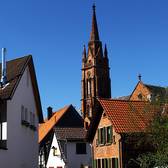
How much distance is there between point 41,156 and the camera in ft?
201

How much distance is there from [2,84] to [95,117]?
1546cm

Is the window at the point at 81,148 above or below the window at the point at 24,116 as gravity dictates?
below

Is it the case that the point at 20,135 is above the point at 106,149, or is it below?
above

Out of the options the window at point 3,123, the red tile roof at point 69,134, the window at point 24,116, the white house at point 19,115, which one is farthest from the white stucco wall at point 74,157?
the window at point 3,123

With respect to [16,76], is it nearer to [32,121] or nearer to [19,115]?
[19,115]

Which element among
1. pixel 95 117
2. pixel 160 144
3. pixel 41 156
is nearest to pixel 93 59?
pixel 41 156

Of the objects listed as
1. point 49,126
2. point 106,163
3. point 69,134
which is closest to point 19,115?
point 106,163

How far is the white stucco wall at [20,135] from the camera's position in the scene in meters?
28.2

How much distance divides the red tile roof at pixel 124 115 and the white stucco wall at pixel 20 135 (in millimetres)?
6712

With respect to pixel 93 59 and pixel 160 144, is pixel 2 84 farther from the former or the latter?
pixel 93 59

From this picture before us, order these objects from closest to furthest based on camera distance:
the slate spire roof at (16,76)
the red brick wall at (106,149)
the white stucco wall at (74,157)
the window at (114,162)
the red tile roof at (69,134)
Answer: the slate spire roof at (16,76)
the red brick wall at (106,149)
the window at (114,162)
the white stucco wall at (74,157)
the red tile roof at (69,134)

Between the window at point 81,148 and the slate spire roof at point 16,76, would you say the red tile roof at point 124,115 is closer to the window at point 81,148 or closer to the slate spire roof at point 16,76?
the slate spire roof at point 16,76

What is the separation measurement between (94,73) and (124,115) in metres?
81.0

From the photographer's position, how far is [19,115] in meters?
30.7
